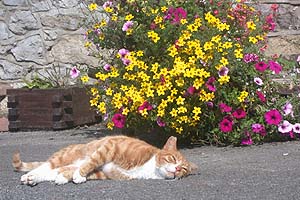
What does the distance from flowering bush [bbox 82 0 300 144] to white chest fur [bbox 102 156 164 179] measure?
1120 mm

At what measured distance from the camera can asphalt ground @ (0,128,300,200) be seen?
3.72 meters

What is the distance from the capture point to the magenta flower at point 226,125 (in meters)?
5.46

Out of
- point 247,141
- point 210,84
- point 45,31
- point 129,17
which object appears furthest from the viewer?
point 45,31

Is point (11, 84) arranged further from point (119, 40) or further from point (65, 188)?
point (65, 188)

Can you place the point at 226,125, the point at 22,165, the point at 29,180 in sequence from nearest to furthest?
1. the point at 29,180
2. the point at 22,165
3. the point at 226,125

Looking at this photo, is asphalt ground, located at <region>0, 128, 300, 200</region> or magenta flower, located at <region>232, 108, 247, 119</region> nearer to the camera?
asphalt ground, located at <region>0, 128, 300, 200</region>

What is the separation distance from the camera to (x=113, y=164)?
4.24 m

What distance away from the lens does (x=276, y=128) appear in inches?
221

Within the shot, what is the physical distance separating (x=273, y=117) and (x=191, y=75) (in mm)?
786

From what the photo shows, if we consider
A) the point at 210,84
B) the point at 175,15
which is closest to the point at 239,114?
the point at 210,84

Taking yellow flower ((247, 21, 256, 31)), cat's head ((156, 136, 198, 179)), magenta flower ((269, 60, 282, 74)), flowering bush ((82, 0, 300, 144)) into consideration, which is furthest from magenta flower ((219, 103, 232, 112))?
cat's head ((156, 136, 198, 179))

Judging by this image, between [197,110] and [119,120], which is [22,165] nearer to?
[119,120]

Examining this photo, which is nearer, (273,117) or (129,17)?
(273,117)

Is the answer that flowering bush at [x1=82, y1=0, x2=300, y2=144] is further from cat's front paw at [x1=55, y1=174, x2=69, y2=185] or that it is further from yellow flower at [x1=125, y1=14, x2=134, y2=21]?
cat's front paw at [x1=55, y1=174, x2=69, y2=185]
